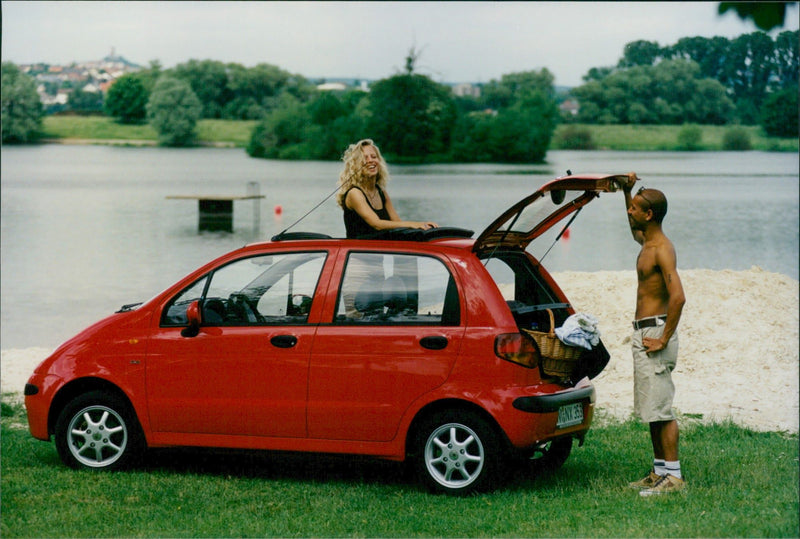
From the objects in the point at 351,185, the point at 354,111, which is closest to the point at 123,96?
the point at 354,111

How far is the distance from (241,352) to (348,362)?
0.72 meters

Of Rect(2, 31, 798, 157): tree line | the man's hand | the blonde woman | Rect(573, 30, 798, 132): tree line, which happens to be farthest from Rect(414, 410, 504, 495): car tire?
Rect(2, 31, 798, 157): tree line

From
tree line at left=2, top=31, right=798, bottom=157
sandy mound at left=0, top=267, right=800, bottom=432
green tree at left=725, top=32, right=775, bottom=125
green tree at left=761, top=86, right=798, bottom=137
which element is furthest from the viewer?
tree line at left=2, top=31, right=798, bottom=157

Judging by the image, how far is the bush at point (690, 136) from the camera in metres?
87.0

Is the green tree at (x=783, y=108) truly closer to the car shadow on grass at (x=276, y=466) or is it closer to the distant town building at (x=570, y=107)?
the car shadow on grass at (x=276, y=466)

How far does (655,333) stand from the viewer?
686cm

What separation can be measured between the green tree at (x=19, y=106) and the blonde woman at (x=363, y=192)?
90405 mm

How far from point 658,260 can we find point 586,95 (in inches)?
3098

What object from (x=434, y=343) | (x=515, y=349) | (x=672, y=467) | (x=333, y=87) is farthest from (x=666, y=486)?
(x=333, y=87)

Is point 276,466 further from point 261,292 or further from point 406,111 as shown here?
point 406,111

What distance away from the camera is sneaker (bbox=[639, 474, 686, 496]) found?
6.84m

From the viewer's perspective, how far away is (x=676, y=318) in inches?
266

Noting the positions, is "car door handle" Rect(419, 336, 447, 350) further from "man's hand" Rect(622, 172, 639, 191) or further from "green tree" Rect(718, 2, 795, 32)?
"green tree" Rect(718, 2, 795, 32)

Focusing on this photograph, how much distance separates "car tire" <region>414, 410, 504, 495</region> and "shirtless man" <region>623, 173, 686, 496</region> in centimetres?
96
